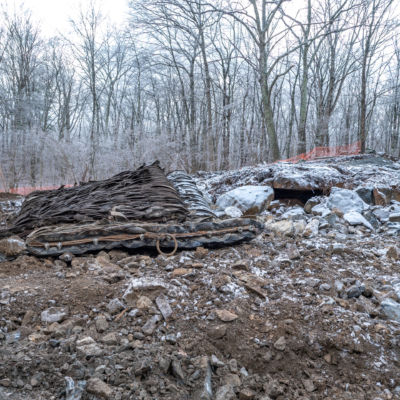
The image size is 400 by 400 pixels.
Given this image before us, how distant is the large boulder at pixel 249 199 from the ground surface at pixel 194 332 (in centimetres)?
212

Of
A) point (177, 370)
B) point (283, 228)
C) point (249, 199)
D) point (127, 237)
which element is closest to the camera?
point (177, 370)

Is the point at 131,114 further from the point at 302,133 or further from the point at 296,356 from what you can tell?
the point at 296,356

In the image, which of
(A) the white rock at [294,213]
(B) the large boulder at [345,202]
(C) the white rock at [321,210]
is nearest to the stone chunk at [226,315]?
(A) the white rock at [294,213]

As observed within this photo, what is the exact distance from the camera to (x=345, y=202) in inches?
157

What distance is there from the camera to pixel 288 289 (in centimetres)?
175

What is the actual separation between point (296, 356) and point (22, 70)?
19807 mm

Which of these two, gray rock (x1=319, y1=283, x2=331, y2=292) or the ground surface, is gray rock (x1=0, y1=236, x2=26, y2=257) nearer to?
the ground surface

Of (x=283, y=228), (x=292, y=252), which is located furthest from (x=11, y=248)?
(x=283, y=228)

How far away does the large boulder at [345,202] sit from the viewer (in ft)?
12.7

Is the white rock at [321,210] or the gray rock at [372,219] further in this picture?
the white rock at [321,210]

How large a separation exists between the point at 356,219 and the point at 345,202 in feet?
1.88

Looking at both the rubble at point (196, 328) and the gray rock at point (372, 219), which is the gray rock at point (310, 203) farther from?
the rubble at point (196, 328)

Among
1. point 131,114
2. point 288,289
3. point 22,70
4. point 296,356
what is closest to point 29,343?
point 296,356

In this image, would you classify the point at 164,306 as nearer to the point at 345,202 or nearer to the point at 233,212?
the point at 233,212
